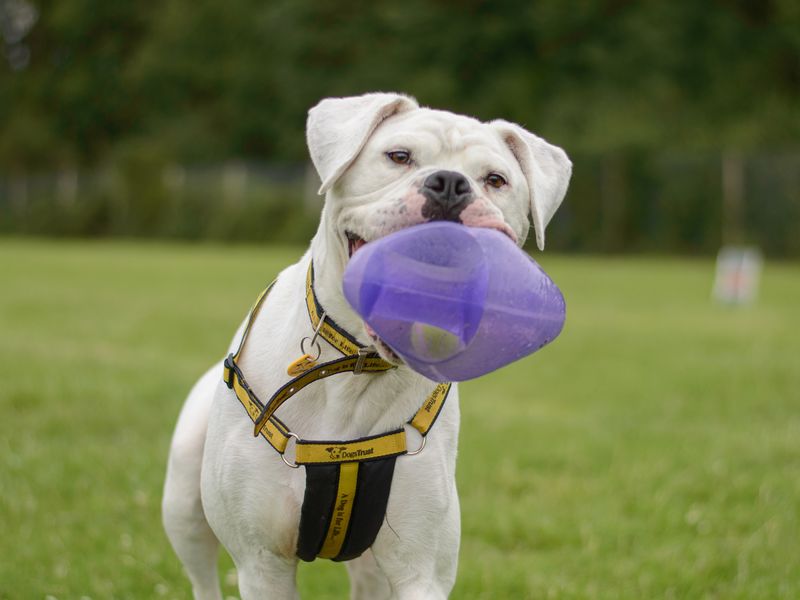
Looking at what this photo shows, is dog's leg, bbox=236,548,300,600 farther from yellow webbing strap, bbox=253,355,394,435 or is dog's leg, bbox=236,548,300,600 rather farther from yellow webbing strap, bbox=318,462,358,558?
yellow webbing strap, bbox=253,355,394,435

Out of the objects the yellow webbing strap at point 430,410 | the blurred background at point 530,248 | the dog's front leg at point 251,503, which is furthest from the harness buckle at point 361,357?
the blurred background at point 530,248

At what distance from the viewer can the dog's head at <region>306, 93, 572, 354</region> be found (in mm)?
3049

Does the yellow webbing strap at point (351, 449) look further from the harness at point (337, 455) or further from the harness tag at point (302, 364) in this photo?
the harness tag at point (302, 364)

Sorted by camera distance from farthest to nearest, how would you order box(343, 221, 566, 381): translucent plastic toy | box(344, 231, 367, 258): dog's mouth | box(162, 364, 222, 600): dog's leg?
box(162, 364, 222, 600): dog's leg < box(344, 231, 367, 258): dog's mouth < box(343, 221, 566, 381): translucent plastic toy

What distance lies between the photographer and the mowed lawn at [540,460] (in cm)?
455

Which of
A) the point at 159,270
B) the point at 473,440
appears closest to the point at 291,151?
the point at 159,270

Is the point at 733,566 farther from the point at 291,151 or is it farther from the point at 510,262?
the point at 291,151

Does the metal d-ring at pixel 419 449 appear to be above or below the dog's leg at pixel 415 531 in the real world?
above

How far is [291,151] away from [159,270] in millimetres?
20711

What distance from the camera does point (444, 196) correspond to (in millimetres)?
3041

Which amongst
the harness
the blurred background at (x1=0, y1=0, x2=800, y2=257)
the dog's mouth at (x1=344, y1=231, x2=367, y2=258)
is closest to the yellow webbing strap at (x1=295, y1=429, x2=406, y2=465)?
the harness

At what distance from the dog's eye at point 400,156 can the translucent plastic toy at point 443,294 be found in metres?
0.39

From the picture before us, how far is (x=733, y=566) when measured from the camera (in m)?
4.68

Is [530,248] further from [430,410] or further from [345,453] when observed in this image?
[345,453]
